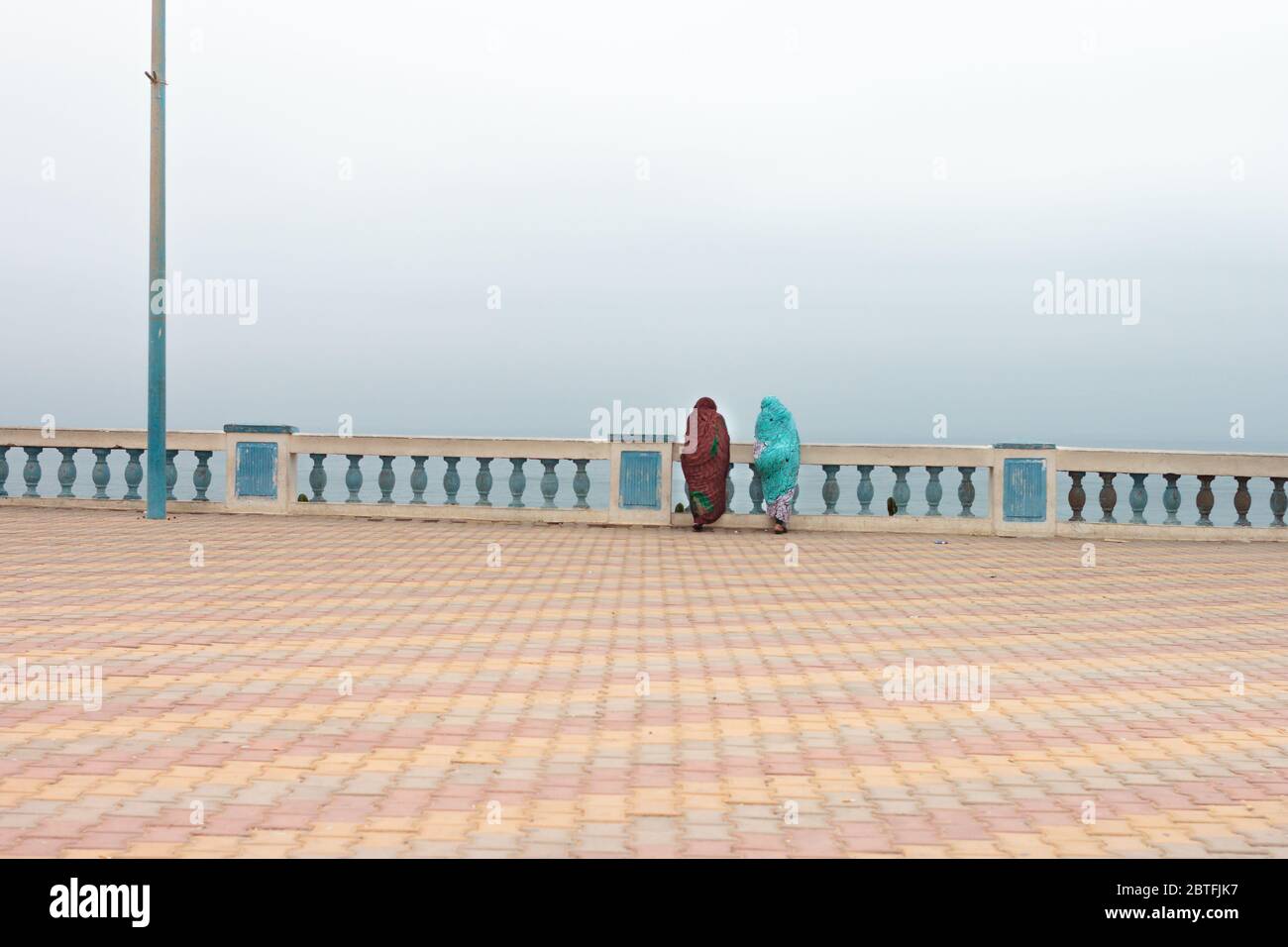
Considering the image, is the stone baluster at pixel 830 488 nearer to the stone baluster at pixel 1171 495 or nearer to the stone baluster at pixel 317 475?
the stone baluster at pixel 1171 495

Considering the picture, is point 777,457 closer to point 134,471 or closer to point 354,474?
point 354,474

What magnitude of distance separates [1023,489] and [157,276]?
46.4ft

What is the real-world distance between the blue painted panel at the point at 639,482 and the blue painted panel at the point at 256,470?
19.6 feet

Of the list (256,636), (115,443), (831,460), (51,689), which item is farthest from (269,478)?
(51,689)

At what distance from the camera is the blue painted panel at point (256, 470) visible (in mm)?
20516

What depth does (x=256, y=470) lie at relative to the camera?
20.7 metres

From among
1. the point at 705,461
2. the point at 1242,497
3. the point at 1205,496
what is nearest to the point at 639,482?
the point at 705,461

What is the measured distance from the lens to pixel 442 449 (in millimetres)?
20047

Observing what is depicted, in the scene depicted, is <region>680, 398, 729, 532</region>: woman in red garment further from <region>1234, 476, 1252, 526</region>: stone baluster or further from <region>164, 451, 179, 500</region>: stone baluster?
<region>164, 451, 179, 500</region>: stone baluster

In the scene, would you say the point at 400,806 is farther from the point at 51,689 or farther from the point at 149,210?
the point at 149,210

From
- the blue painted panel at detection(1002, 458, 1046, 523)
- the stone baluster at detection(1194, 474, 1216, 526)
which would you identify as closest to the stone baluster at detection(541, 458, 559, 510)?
the blue painted panel at detection(1002, 458, 1046, 523)

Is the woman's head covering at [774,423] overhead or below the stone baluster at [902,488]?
overhead

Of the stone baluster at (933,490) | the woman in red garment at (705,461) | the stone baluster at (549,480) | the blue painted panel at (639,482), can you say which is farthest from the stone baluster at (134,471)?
the stone baluster at (933,490)

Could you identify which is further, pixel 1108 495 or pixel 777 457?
pixel 1108 495
